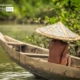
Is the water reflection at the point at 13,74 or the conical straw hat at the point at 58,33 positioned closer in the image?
the conical straw hat at the point at 58,33

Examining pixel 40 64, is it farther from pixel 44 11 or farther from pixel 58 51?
pixel 44 11

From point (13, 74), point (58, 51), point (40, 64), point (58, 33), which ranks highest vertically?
point (58, 33)

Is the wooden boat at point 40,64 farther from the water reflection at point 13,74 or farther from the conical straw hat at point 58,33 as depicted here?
the conical straw hat at point 58,33

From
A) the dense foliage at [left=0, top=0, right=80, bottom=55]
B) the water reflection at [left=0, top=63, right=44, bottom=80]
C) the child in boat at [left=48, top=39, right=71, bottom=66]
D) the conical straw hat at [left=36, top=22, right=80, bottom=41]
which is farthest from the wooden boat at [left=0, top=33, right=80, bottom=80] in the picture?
the dense foliage at [left=0, top=0, right=80, bottom=55]

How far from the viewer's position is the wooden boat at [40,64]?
8.50 m

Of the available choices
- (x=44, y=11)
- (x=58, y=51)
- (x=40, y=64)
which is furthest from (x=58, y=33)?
(x=44, y=11)

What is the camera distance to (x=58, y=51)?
894 centimetres

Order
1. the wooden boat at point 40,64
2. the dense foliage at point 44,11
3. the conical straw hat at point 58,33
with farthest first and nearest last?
1. the dense foliage at point 44,11
2. the conical straw hat at point 58,33
3. the wooden boat at point 40,64

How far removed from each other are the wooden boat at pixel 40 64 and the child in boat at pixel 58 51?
0.87 feet

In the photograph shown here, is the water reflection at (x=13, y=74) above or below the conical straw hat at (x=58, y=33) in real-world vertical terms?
below

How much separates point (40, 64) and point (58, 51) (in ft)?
1.82

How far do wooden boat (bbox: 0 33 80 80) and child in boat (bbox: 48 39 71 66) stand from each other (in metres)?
0.27

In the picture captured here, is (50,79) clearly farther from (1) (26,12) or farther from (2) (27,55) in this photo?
(1) (26,12)

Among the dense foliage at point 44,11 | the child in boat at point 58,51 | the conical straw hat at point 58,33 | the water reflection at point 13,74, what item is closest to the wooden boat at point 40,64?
the child in boat at point 58,51
